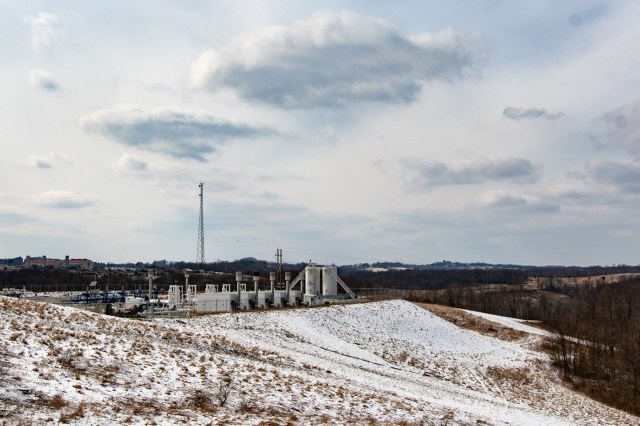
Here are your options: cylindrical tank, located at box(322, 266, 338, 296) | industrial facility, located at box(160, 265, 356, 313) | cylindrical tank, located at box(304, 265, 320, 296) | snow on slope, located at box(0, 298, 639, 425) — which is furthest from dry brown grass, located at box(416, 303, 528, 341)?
cylindrical tank, located at box(304, 265, 320, 296)

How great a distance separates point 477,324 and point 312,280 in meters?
19.4

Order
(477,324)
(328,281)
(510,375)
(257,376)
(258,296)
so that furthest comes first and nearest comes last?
1. (328,281)
2. (477,324)
3. (258,296)
4. (510,375)
5. (257,376)

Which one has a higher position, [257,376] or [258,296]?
[258,296]

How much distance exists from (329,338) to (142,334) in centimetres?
1520

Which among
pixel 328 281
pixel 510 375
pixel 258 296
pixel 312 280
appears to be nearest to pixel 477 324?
pixel 328 281

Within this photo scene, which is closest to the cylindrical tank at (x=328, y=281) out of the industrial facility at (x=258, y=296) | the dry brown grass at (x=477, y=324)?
the industrial facility at (x=258, y=296)

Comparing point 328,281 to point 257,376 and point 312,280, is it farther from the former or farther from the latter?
point 257,376

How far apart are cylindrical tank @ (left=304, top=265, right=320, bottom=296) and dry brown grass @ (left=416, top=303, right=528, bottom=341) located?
13078 mm

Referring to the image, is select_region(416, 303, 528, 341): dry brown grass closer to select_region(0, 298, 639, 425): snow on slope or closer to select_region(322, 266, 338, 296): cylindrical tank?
select_region(322, 266, 338, 296): cylindrical tank

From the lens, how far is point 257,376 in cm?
2011

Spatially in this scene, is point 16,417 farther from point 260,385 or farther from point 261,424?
point 260,385

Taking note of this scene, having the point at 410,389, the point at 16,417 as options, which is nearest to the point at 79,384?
the point at 16,417

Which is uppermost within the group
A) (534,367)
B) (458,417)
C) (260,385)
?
(260,385)

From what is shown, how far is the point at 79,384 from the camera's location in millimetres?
15047
